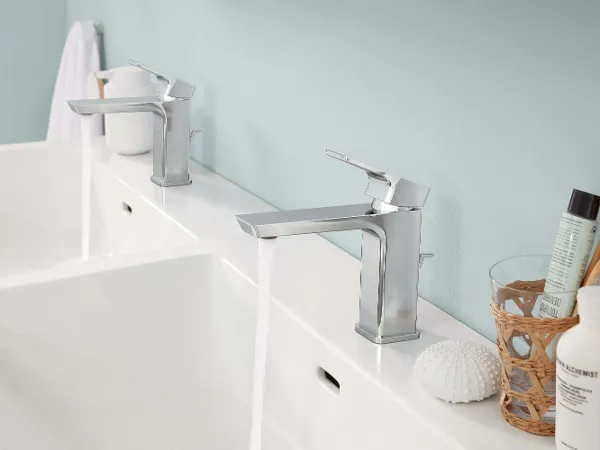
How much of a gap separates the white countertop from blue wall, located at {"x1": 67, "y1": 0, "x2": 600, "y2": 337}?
4 cm

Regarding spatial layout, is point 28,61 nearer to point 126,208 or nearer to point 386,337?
point 126,208

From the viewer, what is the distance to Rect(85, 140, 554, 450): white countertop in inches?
32.5

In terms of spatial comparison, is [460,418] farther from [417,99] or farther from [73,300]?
[73,300]

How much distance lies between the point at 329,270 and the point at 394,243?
22 centimetres

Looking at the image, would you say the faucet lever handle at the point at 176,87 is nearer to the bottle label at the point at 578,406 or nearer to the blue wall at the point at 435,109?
the blue wall at the point at 435,109

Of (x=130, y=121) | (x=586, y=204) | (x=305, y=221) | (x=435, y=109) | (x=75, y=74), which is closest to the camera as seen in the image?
(x=586, y=204)

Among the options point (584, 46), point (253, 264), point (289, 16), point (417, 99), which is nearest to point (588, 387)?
point (584, 46)

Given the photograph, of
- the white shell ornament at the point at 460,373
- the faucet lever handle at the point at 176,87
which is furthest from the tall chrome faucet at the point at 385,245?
the faucet lever handle at the point at 176,87

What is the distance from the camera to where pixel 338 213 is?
0.93 meters

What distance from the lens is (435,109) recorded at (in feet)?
3.33

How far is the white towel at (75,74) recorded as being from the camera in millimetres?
1944

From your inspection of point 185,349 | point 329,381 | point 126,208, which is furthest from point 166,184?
point 329,381

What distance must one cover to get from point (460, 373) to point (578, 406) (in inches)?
7.1

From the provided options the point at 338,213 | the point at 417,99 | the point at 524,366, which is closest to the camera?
the point at 524,366
